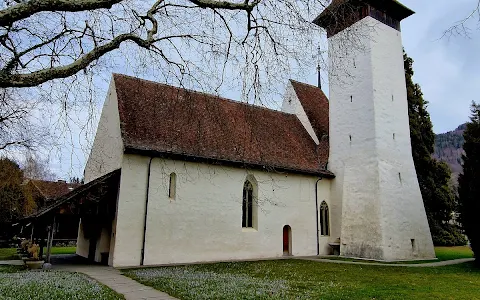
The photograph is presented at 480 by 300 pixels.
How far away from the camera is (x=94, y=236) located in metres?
16.4

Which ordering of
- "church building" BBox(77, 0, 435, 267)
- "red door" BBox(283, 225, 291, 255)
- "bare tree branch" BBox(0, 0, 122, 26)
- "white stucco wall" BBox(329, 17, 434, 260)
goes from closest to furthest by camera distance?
"bare tree branch" BBox(0, 0, 122, 26) → "church building" BBox(77, 0, 435, 267) → "white stucco wall" BBox(329, 17, 434, 260) → "red door" BBox(283, 225, 291, 255)

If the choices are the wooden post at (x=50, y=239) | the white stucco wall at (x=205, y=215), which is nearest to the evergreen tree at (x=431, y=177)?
the white stucco wall at (x=205, y=215)

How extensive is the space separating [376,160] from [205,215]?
936 centimetres

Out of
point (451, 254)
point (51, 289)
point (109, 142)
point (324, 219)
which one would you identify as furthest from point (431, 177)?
point (51, 289)

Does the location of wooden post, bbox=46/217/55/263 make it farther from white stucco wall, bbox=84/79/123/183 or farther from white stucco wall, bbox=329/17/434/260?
white stucco wall, bbox=329/17/434/260

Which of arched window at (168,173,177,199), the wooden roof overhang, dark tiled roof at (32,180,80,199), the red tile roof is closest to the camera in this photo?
the wooden roof overhang

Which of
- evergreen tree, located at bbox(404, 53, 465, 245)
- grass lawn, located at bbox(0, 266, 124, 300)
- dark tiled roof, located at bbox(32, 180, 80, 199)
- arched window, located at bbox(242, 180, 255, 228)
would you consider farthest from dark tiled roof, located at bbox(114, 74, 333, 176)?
dark tiled roof, located at bbox(32, 180, 80, 199)

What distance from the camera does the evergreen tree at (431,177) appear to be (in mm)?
24266

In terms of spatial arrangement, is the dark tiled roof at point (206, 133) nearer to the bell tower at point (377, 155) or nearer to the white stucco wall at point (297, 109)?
the white stucco wall at point (297, 109)

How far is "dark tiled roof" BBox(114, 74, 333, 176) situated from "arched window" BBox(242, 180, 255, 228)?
4.94 feet

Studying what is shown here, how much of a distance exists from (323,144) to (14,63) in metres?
18.8

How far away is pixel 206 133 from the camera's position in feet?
57.1

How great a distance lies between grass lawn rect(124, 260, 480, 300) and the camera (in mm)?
7855

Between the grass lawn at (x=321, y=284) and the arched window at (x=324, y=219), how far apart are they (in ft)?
23.3
